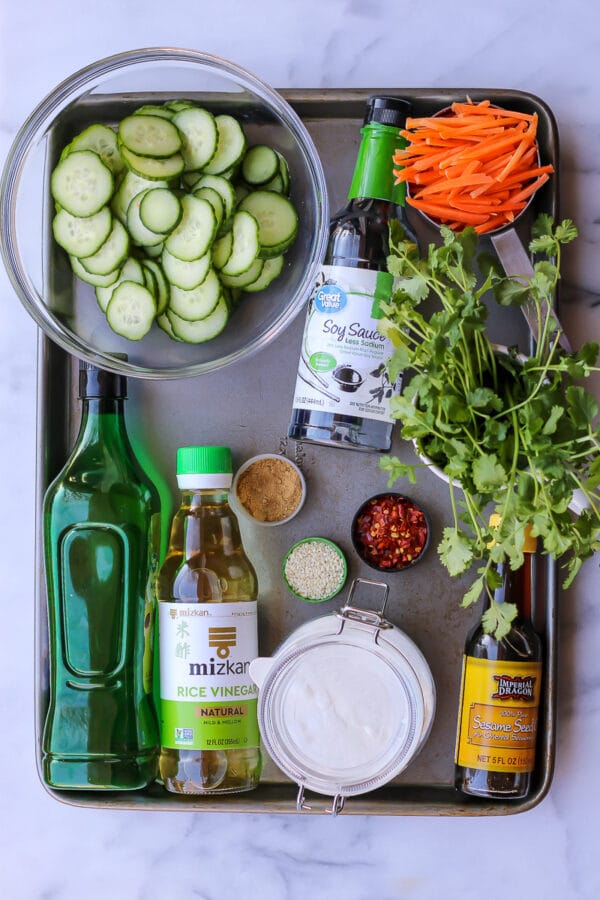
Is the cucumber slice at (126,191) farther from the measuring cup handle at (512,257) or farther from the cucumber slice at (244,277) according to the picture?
the measuring cup handle at (512,257)

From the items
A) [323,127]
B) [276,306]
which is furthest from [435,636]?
[323,127]

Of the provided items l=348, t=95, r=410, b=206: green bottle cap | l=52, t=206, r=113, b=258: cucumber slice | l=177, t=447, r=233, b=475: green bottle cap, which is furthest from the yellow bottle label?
l=52, t=206, r=113, b=258: cucumber slice

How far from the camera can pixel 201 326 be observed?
1.24 metres

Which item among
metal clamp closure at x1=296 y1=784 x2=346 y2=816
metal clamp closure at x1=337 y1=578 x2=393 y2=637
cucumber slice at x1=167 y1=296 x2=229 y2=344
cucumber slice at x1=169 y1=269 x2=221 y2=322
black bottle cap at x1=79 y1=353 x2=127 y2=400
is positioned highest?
cucumber slice at x1=169 y1=269 x2=221 y2=322

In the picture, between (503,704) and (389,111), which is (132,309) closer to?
(389,111)

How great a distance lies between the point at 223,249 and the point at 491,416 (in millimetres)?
411

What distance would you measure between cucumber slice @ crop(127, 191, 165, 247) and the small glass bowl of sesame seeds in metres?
0.47

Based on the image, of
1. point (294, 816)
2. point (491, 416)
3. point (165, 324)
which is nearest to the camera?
point (491, 416)

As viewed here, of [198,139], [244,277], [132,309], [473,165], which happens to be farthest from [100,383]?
[473,165]

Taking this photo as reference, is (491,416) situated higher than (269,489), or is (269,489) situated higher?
(491,416)

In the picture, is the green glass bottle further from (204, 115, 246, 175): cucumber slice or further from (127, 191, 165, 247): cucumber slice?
(204, 115, 246, 175): cucumber slice

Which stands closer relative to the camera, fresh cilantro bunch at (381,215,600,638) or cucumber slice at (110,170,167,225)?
fresh cilantro bunch at (381,215,600,638)

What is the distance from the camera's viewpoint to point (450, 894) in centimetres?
138

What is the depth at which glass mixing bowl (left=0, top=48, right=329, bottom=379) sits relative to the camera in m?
1.26
